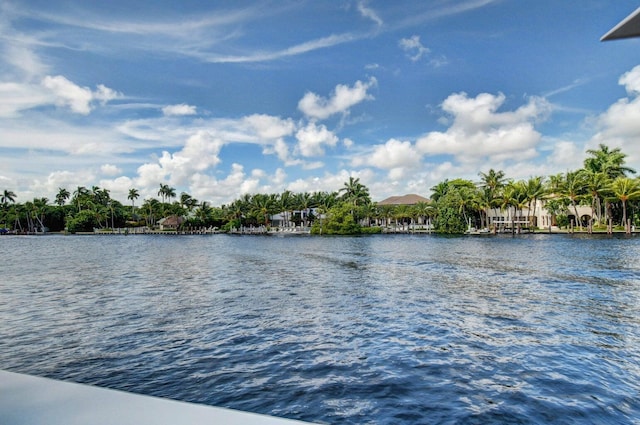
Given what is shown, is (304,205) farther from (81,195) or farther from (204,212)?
(81,195)

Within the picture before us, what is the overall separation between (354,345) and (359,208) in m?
70.4

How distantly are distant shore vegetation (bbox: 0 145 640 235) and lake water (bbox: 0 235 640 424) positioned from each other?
51.6 metres

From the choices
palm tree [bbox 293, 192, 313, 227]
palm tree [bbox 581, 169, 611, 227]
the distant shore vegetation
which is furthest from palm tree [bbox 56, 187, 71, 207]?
palm tree [bbox 581, 169, 611, 227]

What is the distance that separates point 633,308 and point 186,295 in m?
13.4

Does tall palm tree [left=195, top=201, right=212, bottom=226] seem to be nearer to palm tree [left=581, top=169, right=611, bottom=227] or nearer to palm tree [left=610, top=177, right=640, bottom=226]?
palm tree [left=581, top=169, right=611, bottom=227]

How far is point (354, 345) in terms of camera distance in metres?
8.52

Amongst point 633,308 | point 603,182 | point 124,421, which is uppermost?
point 603,182

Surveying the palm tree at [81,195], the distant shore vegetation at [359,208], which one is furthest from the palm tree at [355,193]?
the palm tree at [81,195]

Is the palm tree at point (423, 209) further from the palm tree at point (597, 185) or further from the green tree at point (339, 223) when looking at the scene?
the palm tree at point (597, 185)

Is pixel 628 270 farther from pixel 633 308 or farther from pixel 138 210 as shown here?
pixel 138 210

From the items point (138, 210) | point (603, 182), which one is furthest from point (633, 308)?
point (138, 210)

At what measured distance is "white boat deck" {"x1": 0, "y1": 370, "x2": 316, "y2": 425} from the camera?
5.17 feet

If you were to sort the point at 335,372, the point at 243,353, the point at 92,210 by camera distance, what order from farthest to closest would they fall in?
the point at 92,210 < the point at 243,353 < the point at 335,372

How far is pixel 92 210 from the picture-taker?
100000 mm
